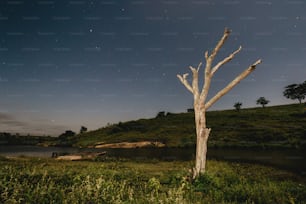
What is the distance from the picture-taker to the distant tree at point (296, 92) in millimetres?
105381

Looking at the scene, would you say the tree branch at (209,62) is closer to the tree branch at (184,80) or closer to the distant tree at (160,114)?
the tree branch at (184,80)

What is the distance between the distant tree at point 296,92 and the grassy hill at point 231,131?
2214 cm

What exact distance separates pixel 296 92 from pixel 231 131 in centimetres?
5458

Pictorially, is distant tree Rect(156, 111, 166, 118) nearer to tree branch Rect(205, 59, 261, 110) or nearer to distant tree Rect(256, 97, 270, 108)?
distant tree Rect(256, 97, 270, 108)

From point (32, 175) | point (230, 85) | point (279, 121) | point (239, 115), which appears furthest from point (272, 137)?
point (32, 175)

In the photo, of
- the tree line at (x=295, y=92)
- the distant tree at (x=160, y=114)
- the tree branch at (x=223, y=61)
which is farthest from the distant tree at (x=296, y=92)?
the tree branch at (x=223, y=61)

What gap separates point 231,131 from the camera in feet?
238

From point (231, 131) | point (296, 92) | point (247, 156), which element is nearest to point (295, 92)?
point (296, 92)

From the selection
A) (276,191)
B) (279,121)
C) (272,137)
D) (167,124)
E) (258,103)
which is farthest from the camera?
(258,103)

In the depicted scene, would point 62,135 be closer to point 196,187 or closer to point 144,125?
point 144,125

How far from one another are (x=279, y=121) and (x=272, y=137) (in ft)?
82.6

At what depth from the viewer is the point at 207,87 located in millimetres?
13461

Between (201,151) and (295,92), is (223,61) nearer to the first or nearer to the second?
(201,151)

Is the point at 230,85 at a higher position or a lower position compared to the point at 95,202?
higher
